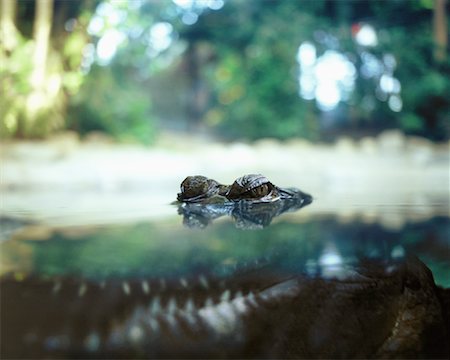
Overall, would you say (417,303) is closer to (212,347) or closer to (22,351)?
(212,347)

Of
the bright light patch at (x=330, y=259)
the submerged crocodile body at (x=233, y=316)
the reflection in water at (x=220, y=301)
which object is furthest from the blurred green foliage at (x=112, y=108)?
the submerged crocodile body at (x=233, y=316)

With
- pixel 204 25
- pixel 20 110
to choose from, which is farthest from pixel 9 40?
pixel 204 25

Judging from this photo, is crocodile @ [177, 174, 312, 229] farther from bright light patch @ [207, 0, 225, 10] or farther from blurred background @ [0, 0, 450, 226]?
bright light patch @ [207, 0, 225, 10]

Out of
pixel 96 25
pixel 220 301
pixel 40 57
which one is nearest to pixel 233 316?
pixel 220 301

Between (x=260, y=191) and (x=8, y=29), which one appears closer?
(x=260, y=191)

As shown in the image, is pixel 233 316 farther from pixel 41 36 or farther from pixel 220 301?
pixel 41 36

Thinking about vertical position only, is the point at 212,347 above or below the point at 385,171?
below

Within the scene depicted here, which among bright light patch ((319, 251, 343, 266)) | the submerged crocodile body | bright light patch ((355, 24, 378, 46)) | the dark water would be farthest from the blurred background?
the submerged crocodile body
